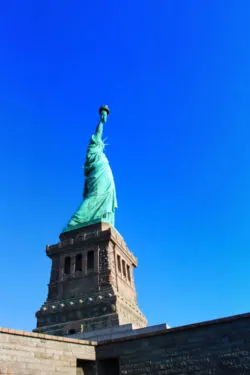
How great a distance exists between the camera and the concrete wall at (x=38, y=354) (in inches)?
Result: 455

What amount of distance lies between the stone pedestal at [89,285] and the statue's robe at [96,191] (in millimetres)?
1568

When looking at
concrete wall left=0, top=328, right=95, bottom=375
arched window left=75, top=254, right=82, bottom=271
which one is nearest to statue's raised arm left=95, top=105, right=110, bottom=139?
arched window left=75, top=254, right=82, bottom=271

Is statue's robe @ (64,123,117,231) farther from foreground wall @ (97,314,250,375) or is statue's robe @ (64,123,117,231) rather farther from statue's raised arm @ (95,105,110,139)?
foreground wall @ (97,314,250,375)

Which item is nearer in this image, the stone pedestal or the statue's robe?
the stone pedestal

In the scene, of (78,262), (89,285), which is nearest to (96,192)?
(78,262)

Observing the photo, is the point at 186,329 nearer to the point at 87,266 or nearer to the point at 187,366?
the point at 187,366

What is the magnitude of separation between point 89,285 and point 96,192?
1051cm

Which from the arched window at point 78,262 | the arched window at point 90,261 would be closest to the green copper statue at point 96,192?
the arched window at point 78,262

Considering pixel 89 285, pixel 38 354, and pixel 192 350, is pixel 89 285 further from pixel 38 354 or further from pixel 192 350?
pixel 192 350

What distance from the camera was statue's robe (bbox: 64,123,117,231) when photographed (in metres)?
33.7

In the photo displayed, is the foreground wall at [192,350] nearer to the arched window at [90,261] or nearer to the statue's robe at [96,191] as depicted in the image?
the arched window at [90,261]

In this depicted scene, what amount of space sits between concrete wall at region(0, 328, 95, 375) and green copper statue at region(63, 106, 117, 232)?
19.1 m

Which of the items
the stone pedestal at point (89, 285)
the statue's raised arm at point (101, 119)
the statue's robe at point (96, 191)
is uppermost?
the statue's raised arm at point (101, 119)

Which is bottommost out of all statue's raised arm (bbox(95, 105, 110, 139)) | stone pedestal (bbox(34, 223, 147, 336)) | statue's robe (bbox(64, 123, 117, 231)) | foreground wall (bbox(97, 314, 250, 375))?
foreground wall (bbox(97, 314, 250, 375))
